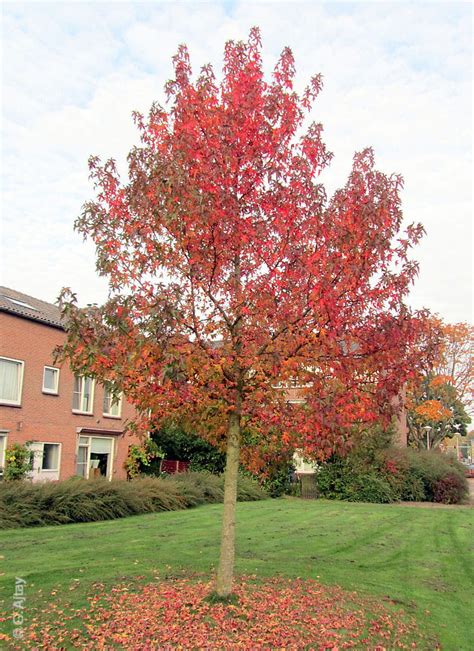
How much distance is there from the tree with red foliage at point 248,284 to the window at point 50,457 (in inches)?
683

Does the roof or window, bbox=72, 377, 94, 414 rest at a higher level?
the roof

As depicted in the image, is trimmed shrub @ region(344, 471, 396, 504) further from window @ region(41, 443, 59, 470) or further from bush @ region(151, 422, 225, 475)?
window @ region(41, 443, 59, 470)

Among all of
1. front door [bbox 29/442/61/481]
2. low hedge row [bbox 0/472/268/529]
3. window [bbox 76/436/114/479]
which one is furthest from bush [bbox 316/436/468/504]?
front door [bbox 29/442/61/481]

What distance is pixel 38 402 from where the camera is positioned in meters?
22.2

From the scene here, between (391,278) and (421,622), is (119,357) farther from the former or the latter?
(421,622)

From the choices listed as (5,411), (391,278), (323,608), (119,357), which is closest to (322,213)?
(391,278)

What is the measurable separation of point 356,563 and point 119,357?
263 inches

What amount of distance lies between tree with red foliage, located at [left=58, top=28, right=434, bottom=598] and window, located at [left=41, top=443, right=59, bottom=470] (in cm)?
1736

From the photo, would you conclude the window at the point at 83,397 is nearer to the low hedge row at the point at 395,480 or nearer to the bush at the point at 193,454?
the bush at the point at 193,454

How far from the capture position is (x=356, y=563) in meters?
10.3

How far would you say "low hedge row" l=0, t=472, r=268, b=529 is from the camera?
14133 mm

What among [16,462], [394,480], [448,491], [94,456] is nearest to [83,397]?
[94,456]

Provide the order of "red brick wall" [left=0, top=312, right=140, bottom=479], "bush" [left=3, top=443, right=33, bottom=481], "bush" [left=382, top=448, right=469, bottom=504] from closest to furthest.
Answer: "bush" [left=3, top=443, right=33, bottom=481], "red brick wall" [left=0, top=312, right=140, bottom=479], "bush" [left=382, top=448, right=469, bottom=504]

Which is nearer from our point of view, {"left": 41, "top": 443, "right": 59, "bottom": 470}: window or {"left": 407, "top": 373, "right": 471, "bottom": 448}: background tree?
{"left": 41, "top": 443, "right": 59, "bottom": 470}: window
